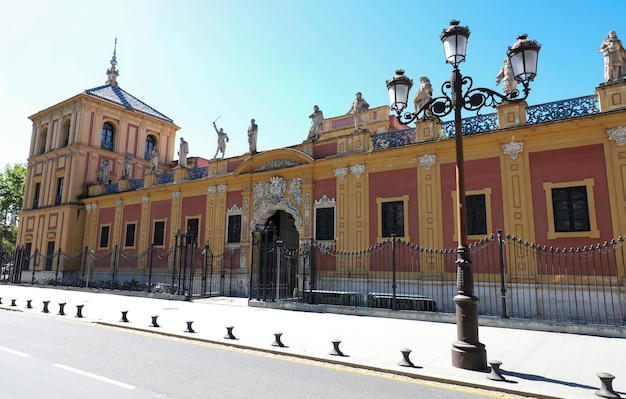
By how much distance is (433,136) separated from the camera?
50.9 feet

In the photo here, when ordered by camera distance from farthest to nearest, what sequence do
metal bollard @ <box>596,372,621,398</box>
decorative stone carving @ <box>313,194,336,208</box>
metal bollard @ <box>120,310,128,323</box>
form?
decorative stone carving @ <box>313,194,336,208</box> < metal bollard @ <box>120,310,128,323</box> < metal bollard @ <box>596,372,621,398</box>

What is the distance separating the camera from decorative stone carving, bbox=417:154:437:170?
1522 cm

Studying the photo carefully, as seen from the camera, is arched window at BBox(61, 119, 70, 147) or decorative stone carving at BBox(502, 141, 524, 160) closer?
decorative stone carving at BBox(502, 141, 524, 160)

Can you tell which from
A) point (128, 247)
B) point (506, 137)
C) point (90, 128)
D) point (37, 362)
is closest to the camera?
point (37, 362)

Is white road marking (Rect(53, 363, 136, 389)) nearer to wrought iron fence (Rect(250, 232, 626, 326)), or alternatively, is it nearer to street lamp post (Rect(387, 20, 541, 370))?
street lamp post (Rect(387, 20, 541, 370))

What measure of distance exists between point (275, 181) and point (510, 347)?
1347 cm

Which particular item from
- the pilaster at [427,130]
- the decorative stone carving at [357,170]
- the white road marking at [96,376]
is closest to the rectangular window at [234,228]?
the decorative stone carving at [357,170]

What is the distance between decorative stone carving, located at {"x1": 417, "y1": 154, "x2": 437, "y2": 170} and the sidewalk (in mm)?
6414

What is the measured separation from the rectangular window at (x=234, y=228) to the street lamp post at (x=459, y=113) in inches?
562

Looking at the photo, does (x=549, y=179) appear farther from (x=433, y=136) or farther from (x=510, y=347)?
(x=510, y=347)

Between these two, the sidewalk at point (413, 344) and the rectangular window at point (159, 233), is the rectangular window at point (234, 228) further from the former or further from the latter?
the sidewalk at point (413, 344)

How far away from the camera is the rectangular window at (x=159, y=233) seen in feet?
77.2

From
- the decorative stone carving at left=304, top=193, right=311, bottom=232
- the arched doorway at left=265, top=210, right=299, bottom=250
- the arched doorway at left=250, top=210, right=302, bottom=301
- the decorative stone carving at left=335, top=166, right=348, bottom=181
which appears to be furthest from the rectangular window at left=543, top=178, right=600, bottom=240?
the arched doorway at left=265, top=210, right=299, bottom=250

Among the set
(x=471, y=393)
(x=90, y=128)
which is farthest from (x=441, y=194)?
(x=90, y=128)
